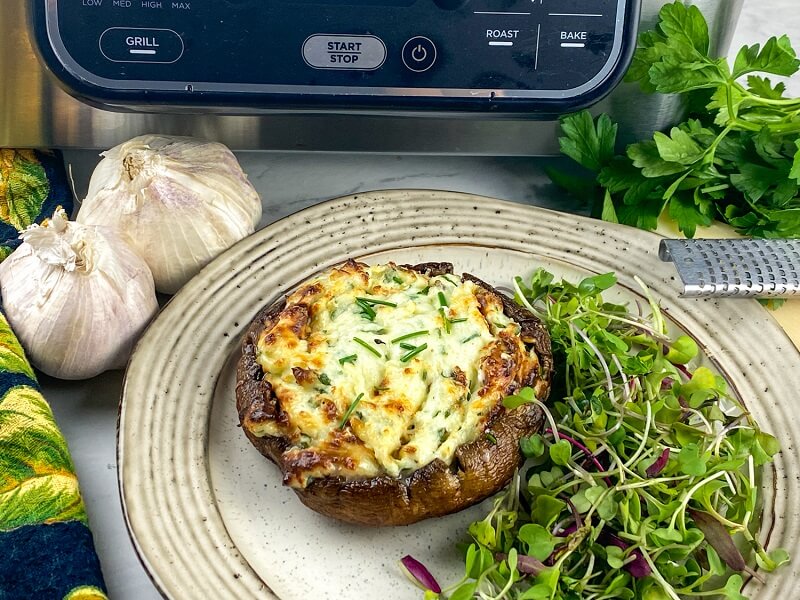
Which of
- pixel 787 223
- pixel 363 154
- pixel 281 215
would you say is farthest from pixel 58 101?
pixel 787 223

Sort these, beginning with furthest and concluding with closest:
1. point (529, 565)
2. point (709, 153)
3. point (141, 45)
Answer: point (709, 153) < point (141, 45) < point (529, 565)

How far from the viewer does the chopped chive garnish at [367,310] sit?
3.42ft

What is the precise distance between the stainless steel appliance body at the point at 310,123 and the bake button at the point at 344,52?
7 cm

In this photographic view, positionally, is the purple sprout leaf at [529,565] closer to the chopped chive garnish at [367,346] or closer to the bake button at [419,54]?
the chopped chive garnish at [367,346]

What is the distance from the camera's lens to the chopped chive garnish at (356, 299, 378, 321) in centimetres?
104

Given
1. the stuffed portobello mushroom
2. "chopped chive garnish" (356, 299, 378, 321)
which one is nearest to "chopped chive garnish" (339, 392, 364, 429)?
the stuffed portobello mushroom

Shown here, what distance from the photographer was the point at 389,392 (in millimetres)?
964

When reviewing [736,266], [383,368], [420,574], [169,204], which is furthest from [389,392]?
[736,266]

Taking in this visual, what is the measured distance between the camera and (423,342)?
101cm

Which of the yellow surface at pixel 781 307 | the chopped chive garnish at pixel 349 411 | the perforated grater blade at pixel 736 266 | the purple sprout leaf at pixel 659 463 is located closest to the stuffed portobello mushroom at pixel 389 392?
the chopped chive garnish at pixel 349 411

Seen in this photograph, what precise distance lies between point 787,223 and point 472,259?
0.49 meters

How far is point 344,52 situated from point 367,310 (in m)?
0.39

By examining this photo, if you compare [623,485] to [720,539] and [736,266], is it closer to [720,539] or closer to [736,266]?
[720,539]

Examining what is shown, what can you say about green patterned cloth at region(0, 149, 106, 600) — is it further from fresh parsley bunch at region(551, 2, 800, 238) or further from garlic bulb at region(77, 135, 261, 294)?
fresh parsley bunch at region(551, 2, 800, 238)
